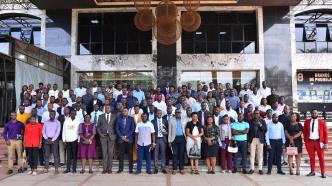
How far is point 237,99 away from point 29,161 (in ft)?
22.7

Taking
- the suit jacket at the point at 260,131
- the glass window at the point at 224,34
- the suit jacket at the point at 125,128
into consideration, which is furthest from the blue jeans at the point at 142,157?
the glass window at the point at 224,34

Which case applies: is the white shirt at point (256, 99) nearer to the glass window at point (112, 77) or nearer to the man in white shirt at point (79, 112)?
the man in white shirt at point (79, 112)

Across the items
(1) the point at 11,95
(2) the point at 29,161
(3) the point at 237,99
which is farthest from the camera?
(1) the point at 11,95

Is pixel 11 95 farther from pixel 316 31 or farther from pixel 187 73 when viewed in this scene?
pixel 316 31

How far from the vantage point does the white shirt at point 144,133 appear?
10953mm

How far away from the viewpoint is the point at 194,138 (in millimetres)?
10922

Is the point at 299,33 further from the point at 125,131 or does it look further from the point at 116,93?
the point at 125,131

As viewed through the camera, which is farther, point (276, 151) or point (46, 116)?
point (46, 116)

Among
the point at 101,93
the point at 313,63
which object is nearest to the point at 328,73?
the point at 313,63

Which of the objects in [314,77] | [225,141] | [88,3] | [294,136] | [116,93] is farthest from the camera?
[314,77]

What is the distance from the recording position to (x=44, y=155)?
11367mm

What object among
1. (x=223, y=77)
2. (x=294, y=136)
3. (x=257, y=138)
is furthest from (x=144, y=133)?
(x=223, y=77)

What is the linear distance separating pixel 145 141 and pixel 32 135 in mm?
3292

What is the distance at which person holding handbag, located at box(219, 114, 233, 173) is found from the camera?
11.1m
